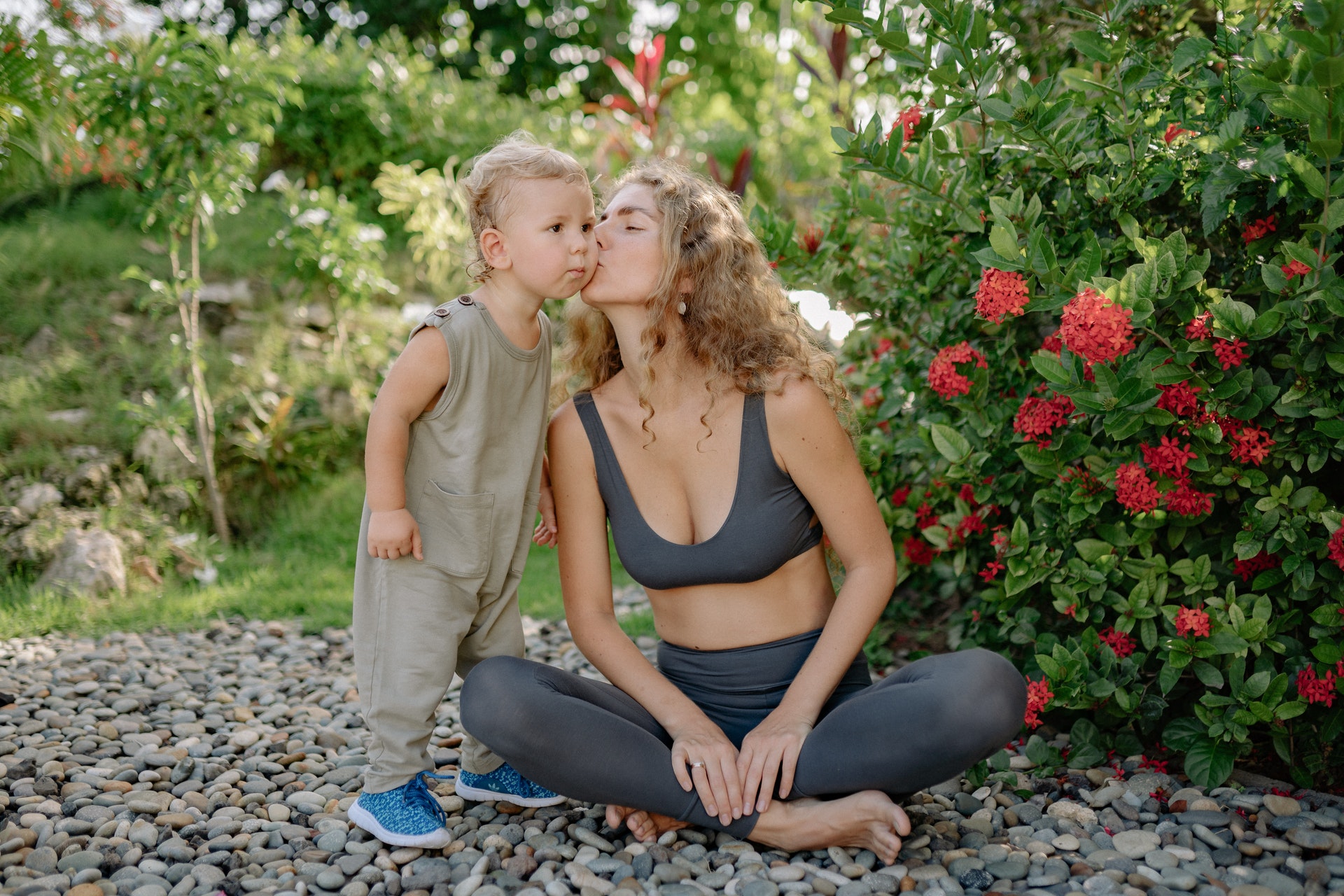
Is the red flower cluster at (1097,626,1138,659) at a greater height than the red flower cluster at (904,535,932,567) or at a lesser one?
lesser

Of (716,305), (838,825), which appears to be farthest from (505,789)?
(716,305)

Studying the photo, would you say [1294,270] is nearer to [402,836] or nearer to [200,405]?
[402,836]

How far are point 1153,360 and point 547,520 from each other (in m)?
1.43

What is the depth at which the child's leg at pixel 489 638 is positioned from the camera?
7.67ft

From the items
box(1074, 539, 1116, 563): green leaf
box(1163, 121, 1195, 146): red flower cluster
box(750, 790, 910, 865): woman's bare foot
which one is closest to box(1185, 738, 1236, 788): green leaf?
box(1074, 539, 1116, 563): green leaf

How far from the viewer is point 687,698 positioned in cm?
224

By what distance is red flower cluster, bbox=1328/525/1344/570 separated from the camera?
6.45 feet

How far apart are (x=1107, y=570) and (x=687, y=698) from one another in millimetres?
1049

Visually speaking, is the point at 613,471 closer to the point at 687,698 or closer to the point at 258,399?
the point at 687,698

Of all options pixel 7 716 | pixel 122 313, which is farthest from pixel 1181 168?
pixel 122 313

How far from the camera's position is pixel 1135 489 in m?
2.17

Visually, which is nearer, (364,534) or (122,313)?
(364,534)

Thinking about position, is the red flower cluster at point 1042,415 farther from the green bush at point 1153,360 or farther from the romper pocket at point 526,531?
the romper pocket at point 526,531

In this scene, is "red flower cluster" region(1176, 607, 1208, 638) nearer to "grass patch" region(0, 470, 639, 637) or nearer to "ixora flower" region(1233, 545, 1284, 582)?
"ixora flower" region(1233, 545, 1284, 582)
